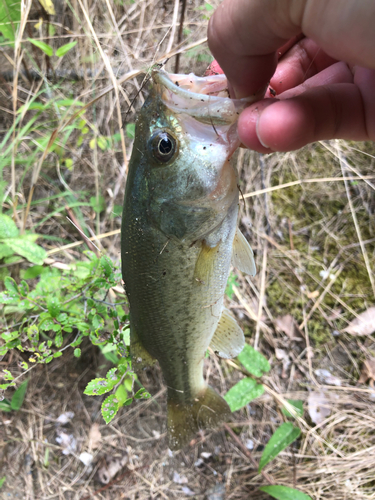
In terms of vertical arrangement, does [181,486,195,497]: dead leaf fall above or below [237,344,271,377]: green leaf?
below

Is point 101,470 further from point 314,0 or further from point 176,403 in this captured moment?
point 314,0

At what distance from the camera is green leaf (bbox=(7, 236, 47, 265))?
2.05 m

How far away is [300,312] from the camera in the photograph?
291 centimetres

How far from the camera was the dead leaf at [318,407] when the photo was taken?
2578 mm

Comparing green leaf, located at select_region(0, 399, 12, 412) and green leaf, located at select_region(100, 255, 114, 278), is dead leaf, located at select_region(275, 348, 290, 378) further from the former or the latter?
green leaf, located at select_region(0, 399, 12, 412)

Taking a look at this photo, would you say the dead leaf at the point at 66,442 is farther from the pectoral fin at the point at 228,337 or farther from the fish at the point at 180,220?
the pectoral fin at the point at 228,337

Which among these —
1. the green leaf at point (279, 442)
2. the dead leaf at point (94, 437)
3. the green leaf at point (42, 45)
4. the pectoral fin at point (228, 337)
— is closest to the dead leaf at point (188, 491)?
the green leaf at point (279, 442)

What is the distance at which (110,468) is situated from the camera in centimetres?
252

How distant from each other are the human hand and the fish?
4.8 inches

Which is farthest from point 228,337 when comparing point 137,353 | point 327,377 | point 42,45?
point 42,45

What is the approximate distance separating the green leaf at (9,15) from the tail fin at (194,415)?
115 inches

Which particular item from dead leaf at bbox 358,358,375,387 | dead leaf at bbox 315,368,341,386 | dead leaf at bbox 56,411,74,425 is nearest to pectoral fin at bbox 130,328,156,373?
dead leaf at bbox 56,411,74,425

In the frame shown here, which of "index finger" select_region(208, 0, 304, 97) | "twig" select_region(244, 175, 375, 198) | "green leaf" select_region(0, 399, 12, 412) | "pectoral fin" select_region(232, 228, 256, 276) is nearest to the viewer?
"index finger" select_region(208, 0, 304, 97)

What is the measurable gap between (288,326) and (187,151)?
2.24m
